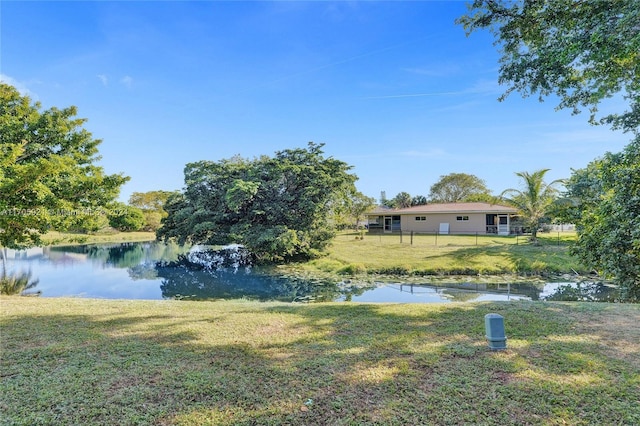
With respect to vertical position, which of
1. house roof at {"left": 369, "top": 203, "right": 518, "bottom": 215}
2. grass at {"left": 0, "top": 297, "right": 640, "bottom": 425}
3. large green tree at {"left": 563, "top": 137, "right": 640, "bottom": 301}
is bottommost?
grass at {"left": 0, "top": 297, "right": 640, "bottom": 425}

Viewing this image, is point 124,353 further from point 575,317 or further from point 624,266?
point 624,266

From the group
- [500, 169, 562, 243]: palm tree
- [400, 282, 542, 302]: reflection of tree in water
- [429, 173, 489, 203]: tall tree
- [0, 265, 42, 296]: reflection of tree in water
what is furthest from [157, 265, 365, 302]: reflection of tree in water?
[429, 173, 489, 203]: tall tree

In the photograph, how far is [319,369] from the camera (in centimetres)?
364

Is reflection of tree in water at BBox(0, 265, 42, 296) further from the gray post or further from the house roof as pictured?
the house roof

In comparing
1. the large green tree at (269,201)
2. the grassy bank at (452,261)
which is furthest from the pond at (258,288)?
the large green tree at (269,201)

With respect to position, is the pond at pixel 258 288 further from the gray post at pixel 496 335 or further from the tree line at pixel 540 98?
the gray post at pixel 496 335

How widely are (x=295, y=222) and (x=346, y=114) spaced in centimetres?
672

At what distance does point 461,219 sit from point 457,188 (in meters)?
24.2

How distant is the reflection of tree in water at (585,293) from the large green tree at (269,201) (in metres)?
11.5

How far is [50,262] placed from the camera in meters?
21.4

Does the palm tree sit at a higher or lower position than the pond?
higher

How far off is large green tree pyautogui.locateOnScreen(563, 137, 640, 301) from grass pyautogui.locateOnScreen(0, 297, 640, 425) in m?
0.76

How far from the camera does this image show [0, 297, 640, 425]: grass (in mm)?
2805

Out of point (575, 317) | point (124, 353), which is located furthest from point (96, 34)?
point (575, 317)
